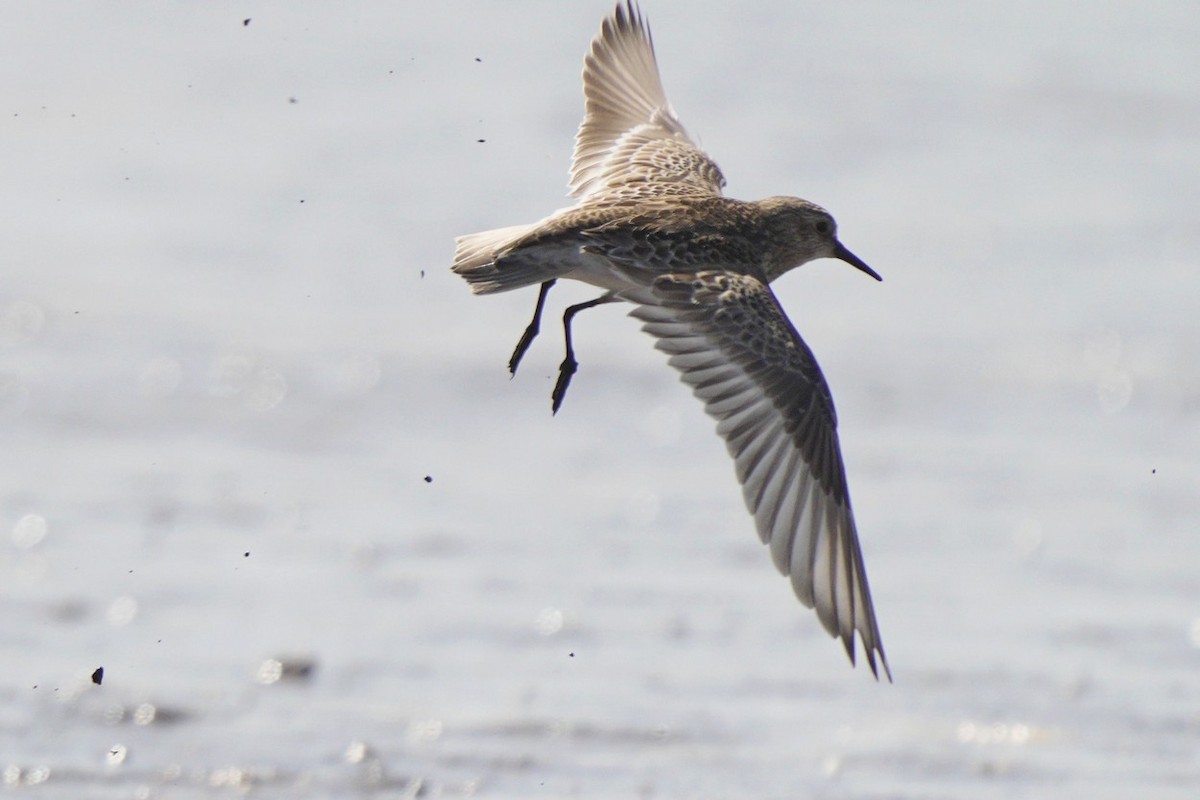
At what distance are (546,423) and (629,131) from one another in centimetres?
256

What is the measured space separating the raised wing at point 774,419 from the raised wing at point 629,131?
2.96 feet

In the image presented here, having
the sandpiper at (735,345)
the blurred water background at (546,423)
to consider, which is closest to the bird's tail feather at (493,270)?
the sandpiper at (735,345)

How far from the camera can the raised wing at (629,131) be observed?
245 inches

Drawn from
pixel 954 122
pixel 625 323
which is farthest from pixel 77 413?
pixel 954 122

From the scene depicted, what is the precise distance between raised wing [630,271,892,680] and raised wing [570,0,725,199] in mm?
903

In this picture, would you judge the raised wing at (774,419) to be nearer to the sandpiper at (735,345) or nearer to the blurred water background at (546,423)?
the sandpiper at (735,345)

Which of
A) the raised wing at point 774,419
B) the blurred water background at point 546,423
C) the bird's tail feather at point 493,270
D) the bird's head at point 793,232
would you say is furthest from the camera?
the blurred water background at point 546,423

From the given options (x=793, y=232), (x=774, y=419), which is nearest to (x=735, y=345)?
(x=774, y=419)

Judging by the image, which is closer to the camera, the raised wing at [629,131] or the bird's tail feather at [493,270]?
the bird's tail feather at [493,270]

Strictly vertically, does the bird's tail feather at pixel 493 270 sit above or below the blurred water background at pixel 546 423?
above

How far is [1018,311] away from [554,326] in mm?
2364

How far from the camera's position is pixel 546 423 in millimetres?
9070

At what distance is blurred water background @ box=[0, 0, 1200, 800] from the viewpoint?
6.21m

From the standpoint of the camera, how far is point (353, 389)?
9273 millimetres
